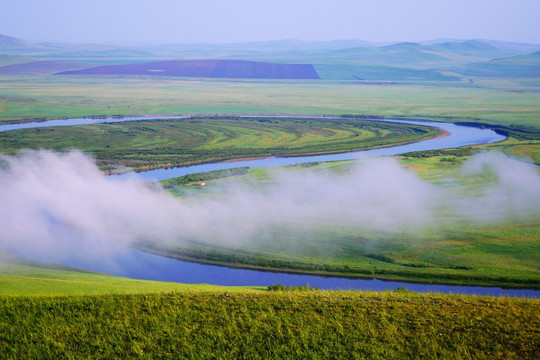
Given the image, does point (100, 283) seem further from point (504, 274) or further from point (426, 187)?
point (426, 187)

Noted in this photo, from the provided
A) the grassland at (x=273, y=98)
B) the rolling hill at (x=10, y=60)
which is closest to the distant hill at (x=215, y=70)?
the grassland at (x=273, y=98)

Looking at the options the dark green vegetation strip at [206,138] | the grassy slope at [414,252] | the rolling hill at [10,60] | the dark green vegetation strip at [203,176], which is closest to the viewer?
the grassy slope at [414,252]

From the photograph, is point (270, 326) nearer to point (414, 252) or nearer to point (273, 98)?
point (414, 252)

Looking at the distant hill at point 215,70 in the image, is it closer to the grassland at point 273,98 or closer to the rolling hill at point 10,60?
the grassland at point 273,98

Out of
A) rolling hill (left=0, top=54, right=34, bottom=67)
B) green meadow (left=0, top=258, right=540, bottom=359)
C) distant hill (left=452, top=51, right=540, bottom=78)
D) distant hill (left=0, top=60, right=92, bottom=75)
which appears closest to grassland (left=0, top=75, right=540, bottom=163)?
distant hill (left=0, top=60, right=92, bottom=75)

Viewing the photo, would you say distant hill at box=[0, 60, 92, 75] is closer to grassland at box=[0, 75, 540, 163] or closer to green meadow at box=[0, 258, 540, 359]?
grassland at box=[0, 75, 540, 163]
